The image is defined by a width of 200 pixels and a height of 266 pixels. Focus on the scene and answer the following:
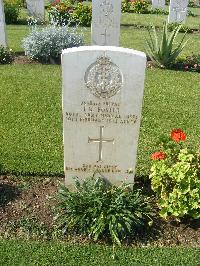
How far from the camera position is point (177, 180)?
13.4 ft

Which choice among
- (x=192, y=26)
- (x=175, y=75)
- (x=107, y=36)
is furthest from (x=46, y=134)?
(x=192, y=26)

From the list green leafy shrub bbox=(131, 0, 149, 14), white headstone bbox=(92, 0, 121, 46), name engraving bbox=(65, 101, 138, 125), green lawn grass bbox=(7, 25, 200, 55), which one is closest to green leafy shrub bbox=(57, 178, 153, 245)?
name engraving bbox=(65, 101, 138, 125)

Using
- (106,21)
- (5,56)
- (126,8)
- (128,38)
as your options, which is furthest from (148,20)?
(5,56)

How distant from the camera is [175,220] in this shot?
4.45m

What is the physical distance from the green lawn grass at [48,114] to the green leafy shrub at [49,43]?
41 cm

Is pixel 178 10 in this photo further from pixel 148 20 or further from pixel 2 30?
pixel 2 30

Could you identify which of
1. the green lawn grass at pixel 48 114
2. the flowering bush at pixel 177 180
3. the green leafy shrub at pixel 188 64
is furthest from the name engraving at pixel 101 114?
the green leafy shrub at pixel 188 64

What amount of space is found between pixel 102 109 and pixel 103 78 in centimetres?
35

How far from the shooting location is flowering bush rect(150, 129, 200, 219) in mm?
4121

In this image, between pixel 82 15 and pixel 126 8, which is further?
pixel 126 8

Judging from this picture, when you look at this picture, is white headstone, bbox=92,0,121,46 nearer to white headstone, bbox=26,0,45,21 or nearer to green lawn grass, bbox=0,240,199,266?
white headstone, bbox=26,0,45,21

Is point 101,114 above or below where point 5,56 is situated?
above

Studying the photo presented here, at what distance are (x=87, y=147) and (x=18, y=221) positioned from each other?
1099 mm

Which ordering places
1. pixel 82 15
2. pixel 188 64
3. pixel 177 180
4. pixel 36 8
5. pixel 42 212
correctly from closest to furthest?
pixel 177 180
pixel 42 212
pixel 188 64
pixel 82 15
pixel 36 8
